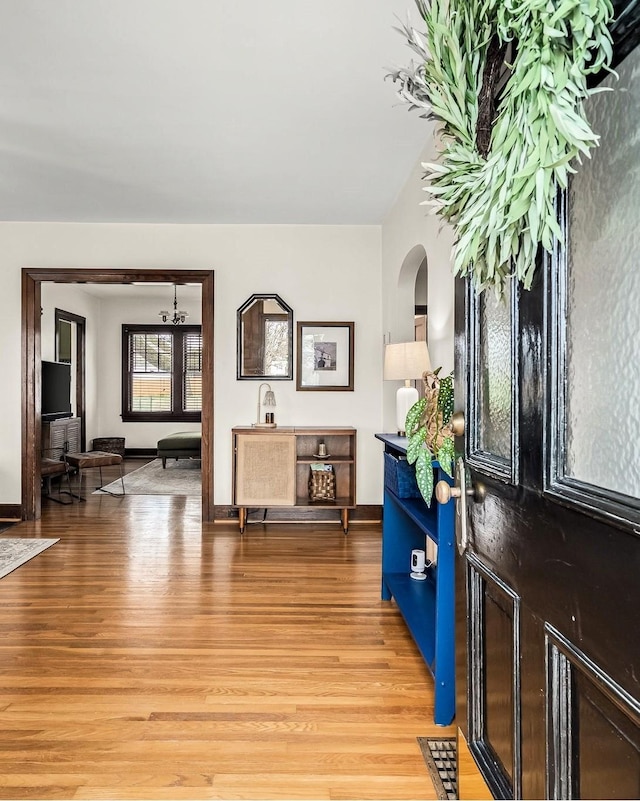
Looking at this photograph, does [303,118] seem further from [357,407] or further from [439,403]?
[357,407]

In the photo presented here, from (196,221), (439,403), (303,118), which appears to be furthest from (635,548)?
(196,221)

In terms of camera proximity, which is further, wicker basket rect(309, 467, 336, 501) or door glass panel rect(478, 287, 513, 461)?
wicker basket rect(309, 467, 336, 501)

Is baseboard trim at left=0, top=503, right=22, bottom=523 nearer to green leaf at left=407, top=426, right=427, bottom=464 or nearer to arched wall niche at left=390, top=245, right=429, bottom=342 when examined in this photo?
arched wall niche at left=390, top=245, right=429, bottom=342

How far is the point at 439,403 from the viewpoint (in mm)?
2068

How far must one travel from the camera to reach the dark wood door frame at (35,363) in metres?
5.03

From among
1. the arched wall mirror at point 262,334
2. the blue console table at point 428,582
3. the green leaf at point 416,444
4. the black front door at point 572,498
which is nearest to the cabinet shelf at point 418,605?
the blue console table at point 428,582

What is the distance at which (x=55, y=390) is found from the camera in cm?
681

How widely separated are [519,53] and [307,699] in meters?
2.17

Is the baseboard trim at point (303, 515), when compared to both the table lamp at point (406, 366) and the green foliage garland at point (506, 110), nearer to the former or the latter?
the table lamp at point (406, 366)

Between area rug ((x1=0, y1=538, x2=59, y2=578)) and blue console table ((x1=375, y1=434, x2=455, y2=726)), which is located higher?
blue console table ((x1=375, y1=434, x2=455, y2=726))

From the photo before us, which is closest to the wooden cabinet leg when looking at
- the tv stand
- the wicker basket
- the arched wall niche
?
the wicker basket

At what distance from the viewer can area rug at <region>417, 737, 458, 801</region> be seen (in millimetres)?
1656

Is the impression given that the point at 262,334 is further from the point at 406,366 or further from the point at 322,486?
the point at 406,366

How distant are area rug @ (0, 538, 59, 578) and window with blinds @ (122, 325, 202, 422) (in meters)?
5.17
